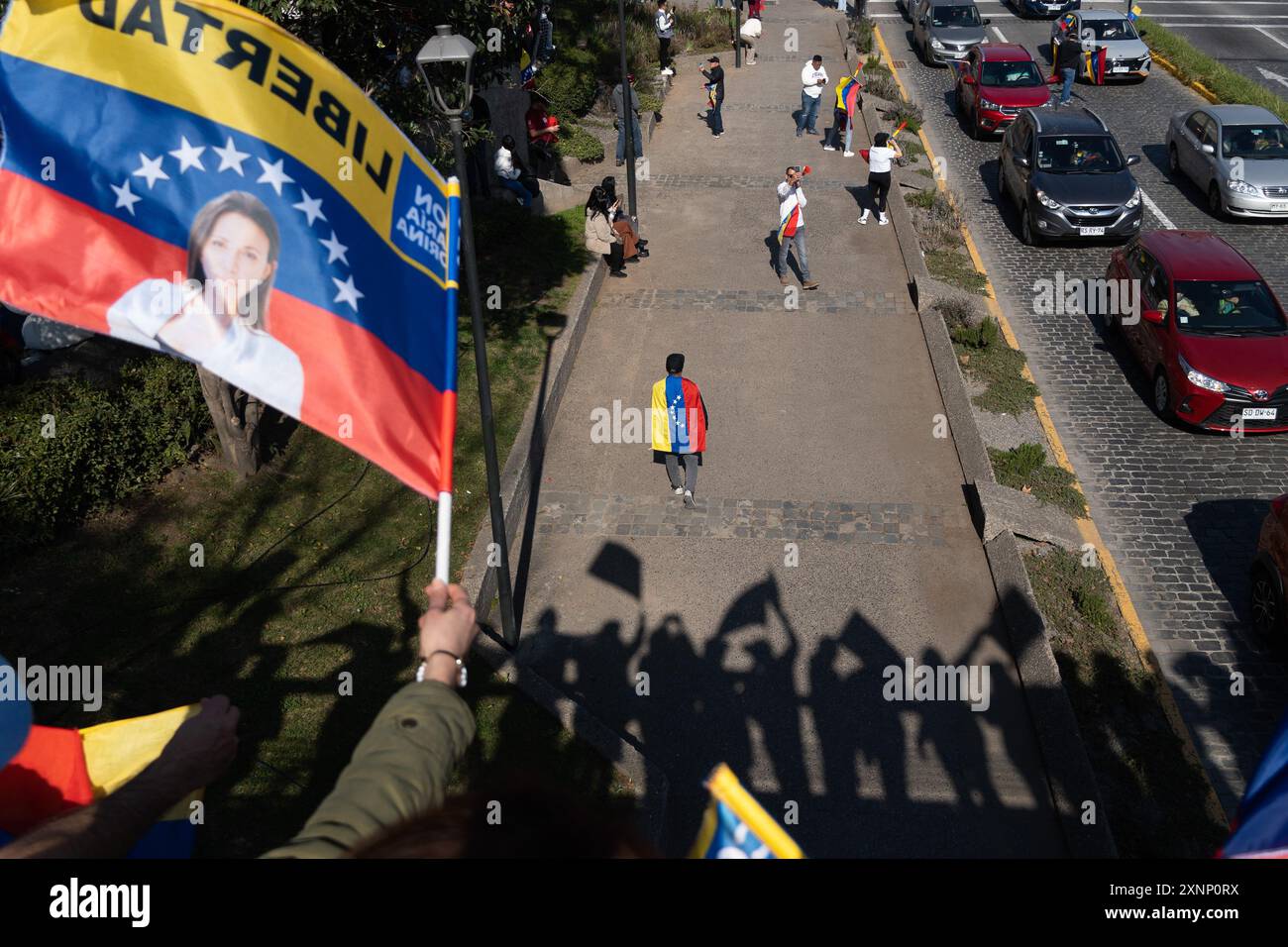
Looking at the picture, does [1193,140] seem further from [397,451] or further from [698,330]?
[397,451]

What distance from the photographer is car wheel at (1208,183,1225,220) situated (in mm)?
18781

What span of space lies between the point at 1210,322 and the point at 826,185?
31.2ft

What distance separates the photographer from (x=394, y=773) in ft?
9.06

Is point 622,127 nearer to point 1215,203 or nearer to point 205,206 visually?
point 1215,203

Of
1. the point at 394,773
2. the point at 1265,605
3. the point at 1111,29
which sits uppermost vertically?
the point at 1111,29

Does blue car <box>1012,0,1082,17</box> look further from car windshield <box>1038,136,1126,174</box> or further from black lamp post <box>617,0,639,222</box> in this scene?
black lamp post <box>617,0,639,222</box>

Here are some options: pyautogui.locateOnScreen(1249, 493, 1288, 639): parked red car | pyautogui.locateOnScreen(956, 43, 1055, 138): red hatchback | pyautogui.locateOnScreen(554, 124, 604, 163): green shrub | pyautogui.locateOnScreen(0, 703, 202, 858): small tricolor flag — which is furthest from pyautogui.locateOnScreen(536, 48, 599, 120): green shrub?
pyautogui.locateOnScreen(0, 703, 202, 858): small tricolor flag

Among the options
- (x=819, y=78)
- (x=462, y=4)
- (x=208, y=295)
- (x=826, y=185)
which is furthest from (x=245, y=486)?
(x=819, y=78)

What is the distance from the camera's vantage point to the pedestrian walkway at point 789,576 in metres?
7.92

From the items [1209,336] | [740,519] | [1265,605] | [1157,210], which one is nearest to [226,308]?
[740,519]

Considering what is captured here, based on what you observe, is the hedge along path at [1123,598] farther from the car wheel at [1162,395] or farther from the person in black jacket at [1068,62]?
the person in black jacket at [1068,62]

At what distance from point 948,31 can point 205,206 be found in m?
29.4

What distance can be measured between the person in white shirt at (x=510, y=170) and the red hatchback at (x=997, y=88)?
451 inches

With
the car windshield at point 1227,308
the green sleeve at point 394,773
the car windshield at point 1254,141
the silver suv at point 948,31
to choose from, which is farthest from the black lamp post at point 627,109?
the green sleeve at point 394,773
